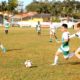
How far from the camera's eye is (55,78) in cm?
1150

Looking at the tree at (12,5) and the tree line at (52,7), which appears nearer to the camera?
the tree at (12,5)

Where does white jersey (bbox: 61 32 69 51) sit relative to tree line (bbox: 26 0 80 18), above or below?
above

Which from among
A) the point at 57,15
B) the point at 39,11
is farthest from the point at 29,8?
the point at 57,15

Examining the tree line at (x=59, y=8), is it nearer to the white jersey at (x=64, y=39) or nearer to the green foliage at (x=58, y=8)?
the green foliage at (x=58, y=8)

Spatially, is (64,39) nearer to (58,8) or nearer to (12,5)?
(12,5)

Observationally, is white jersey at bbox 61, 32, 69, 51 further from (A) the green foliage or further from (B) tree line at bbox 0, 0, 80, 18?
(A) the green foliage

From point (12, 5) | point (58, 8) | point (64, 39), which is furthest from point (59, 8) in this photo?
point (64, 39)

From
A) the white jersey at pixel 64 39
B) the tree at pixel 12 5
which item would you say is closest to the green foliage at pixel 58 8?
the tree at pixel 12 5

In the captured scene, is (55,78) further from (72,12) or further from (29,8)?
(29,8)

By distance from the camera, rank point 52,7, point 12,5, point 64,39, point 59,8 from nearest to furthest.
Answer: point 64,39, point 12,5, point 59,8, point 52,7

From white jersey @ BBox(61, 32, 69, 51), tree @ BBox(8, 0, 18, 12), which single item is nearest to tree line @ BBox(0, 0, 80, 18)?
tree @ BBox(8, 0, 18, 12)

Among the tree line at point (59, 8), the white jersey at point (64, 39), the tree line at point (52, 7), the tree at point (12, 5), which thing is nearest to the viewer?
the white jersey at point (64, 39)

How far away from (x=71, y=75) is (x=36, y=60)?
4.31m

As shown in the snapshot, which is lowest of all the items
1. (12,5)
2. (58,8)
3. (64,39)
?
(58,8)
